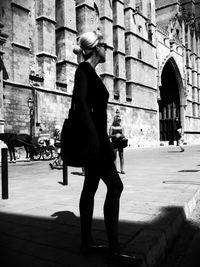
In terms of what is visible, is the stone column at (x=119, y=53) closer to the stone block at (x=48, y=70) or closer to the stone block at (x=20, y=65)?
the stone block at (x=48, y=70)

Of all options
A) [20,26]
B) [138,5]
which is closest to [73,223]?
[20,26]

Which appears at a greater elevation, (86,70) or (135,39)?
(135,39)

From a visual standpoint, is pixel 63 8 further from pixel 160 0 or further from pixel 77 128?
pixel 160 0

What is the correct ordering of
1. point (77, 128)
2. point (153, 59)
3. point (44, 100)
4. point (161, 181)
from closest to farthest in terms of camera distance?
1. point (77, 128)
2. point (161, 181)
3. point (44, 100)
4. point (153, 59)

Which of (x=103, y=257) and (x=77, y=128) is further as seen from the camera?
(x=103, y=257)

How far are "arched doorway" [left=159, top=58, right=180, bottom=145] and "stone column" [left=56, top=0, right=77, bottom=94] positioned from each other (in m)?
17.7

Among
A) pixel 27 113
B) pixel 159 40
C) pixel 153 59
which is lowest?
pixel 27 113

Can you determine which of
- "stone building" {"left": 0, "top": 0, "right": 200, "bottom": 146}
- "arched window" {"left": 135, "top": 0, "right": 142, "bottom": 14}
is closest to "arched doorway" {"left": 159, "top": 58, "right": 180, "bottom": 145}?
"stone building" {"left": 0, "top": 0, "right": 200, "bottom": 146}

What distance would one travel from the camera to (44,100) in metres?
17.1

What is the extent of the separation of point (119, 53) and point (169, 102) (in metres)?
15.1

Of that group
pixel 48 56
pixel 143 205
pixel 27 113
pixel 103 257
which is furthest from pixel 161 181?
pixel 48 56

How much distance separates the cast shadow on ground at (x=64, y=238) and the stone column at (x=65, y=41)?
16.7 meters

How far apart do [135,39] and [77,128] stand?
26352mm

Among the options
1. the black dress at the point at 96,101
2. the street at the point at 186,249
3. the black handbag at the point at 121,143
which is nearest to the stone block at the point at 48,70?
the black handbag at the point at 121,143
